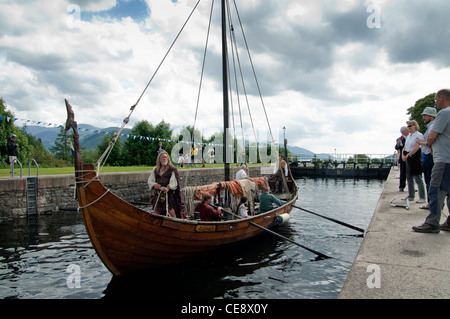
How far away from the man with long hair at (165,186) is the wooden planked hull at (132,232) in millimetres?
630

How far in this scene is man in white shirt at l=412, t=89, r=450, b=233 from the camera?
436cm

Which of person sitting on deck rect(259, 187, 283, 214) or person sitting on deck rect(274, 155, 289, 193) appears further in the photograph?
person sitting on deck rect(274, 155, 289, 193)

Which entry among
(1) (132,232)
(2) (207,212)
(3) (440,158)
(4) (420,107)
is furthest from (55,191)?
(4) (420,107)

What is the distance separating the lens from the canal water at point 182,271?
18.8 ft

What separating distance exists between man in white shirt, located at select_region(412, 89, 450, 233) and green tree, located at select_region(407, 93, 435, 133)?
46534 millimetres

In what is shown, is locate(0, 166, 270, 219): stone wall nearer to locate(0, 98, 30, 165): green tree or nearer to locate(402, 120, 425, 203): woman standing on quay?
locate(402, 120, 425, 203): woman standing on quay

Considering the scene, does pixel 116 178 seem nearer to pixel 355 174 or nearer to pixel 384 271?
pixel 384 271

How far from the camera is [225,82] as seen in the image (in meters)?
10.3

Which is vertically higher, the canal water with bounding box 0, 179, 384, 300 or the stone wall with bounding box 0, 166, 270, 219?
the stone wall with bounding box 0, 166, 270, 219

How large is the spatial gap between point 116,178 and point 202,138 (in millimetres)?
53412

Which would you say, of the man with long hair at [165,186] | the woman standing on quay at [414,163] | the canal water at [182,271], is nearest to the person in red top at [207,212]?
the man with long hair at [165,186]

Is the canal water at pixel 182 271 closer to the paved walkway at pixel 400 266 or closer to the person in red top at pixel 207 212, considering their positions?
the person in red top at pixel 207 212

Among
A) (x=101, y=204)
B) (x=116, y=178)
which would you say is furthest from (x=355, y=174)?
(x=101, y=204)

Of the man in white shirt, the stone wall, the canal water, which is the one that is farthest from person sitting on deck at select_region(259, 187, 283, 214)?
the man in white shirt
